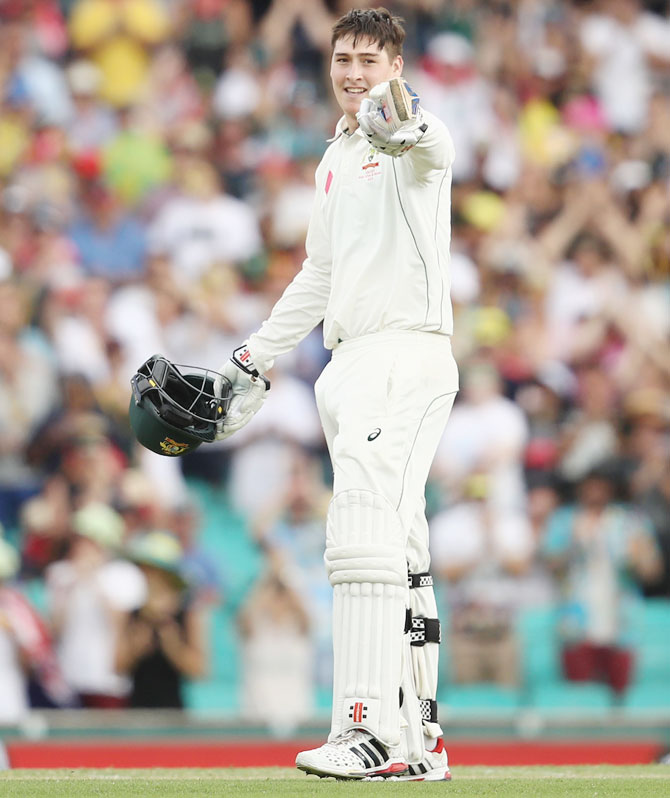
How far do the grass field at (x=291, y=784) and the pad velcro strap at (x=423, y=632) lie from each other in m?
0.44

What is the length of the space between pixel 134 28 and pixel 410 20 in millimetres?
2633

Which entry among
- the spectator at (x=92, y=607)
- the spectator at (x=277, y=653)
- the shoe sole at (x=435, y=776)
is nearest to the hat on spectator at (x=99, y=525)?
the spectator at (x=92, y=607)

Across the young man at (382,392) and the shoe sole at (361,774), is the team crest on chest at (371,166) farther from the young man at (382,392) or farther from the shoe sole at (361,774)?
the shoe sole at (361,774)

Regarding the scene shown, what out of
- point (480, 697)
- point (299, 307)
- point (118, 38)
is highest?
point (118, 38)

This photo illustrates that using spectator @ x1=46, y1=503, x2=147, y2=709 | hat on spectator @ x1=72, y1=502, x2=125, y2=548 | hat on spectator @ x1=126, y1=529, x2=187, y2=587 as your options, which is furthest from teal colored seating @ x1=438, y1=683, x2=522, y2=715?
hat on spectator @ x1=72, y1=502, x2=125, y2=548

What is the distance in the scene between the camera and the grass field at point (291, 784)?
4.46 meters

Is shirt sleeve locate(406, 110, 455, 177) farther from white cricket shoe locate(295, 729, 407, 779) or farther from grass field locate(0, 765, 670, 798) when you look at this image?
grass field locate(0, 765, 670, 798)

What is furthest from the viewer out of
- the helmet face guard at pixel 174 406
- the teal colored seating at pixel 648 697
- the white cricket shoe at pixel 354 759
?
the teal colored seating at pixel 648 697

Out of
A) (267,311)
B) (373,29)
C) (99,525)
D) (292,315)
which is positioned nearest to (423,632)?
(292,315)

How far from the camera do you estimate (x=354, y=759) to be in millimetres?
4707

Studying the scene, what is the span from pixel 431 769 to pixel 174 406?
4.65 feet

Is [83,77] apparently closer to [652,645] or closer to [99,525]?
[99,525]

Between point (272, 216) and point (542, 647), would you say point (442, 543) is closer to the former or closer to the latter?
point (542, 647)

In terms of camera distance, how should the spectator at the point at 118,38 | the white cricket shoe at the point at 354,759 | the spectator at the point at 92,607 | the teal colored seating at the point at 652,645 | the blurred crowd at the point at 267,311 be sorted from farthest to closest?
the spectator at the point at 118,38 → the teal colored seating at the point at 652,645 → the blurred crowd at the point at 267,311 → the spectator at the point at 92,607 → the white cricket shoe at the point at 354,759
